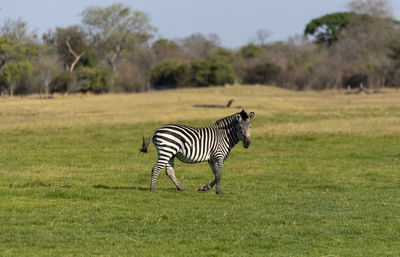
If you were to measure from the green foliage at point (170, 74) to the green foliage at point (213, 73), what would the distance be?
2015mm

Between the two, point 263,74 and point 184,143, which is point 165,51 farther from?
point 184,143

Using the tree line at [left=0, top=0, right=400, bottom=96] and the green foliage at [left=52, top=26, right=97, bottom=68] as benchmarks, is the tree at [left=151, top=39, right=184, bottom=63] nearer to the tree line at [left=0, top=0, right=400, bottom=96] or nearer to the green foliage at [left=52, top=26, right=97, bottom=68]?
the tree line at [left=0, top=0, right=400, bottom=96]

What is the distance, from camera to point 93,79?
73625mm

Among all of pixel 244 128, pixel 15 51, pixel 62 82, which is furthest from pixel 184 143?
pixel 15 51

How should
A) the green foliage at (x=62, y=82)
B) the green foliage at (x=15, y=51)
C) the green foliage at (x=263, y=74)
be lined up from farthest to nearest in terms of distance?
the green foliage at (x=263, y=74)
the green foliage at (x=62, y=82)
the green foliage at (x=15, y=51)

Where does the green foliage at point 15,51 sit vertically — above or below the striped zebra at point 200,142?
above

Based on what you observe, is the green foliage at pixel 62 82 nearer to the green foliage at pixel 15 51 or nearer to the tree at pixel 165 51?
the green foliage at pixel 15 51

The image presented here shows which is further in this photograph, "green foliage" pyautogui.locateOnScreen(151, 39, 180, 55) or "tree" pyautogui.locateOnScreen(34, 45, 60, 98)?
"green foliage" pyautogui.locateOnScreen(151, 39, 180, 55)

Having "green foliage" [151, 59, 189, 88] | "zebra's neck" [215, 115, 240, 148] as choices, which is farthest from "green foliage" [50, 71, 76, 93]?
"zebra's neck" [215, 115, 240, 148]

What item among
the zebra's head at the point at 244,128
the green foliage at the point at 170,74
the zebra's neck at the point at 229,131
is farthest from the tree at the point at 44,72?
the zebra's head at the point at 244,128

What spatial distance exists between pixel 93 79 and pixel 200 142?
61531 mm

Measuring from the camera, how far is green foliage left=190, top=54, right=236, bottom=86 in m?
86.9

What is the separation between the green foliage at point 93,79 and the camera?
7256cm

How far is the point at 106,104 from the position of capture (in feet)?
169
